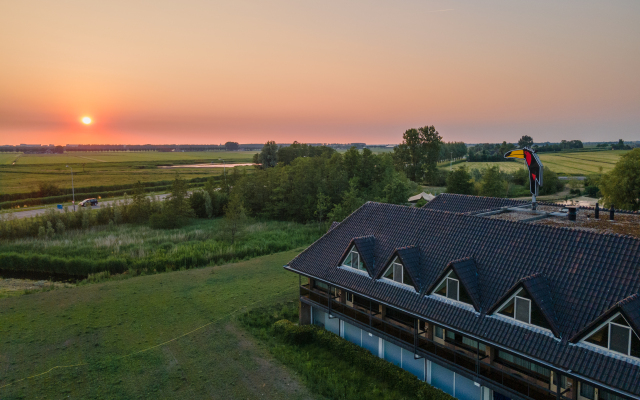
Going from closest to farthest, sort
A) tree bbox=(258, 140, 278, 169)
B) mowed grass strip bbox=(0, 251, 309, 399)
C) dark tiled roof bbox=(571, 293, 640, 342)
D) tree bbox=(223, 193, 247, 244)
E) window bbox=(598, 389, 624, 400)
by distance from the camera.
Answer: dark tiled roof bbox=(571, 293, 640, 342), window bbox=(598, 389, 624, 400), mowed grass strip bbox=(0, 251, 309, 399), tree bbox=(223, 193, 247, 244), tree bbox=(258, 140, 278, 169)

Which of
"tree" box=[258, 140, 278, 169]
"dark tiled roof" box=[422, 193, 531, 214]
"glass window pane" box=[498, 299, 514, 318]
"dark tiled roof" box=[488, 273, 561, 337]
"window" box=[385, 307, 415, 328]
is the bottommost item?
"window" box=[385, 307, 415, 328]

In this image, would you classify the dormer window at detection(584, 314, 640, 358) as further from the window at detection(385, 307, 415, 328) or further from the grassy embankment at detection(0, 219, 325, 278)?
the grassy embankment at detection(0, 219, 325, 278)

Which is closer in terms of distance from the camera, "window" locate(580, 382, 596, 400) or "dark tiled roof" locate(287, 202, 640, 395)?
"window" locate(580, 382, 596, 400)

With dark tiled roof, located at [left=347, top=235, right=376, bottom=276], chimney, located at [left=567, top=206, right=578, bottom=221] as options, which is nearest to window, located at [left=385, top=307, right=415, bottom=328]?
dark tiled roof, located at [left=347, top=235, right=376, bottom=276]

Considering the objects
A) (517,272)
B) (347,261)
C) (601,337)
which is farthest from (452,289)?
(347,261)

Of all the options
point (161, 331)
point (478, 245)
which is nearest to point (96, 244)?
point (161, 331)

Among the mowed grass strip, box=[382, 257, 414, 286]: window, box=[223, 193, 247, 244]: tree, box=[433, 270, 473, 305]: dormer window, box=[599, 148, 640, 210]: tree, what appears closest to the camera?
box=[433, 270, 473, 305]: dormer window

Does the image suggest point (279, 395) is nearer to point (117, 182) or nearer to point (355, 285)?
point (355, 285)
